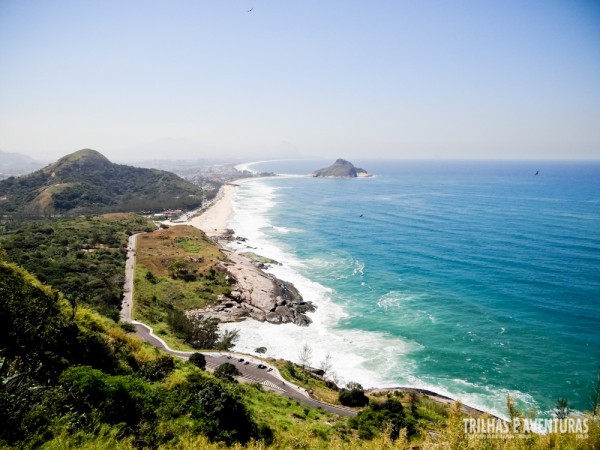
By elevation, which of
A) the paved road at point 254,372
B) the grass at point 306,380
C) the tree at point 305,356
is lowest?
the tree at point 305,356

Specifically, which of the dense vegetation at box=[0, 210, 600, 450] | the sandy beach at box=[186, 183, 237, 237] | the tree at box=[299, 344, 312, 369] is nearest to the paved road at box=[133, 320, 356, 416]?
the dense vegetation at box=[0, 210, 600, 450]

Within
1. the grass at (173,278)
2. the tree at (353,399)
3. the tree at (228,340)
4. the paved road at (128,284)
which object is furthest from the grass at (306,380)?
Answer: the paved road at (128,284)

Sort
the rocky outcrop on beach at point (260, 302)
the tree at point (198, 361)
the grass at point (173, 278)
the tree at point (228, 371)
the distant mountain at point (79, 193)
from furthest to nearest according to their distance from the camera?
the distant mountain at point (79, 193)
the rocky outcrop on beach at point (260, 302)
the grass at point (173, 278)
the tree at point (198, 361)
the tree at point (228, 371)

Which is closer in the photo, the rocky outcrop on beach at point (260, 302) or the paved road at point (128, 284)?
the paved road at point (128, 284)

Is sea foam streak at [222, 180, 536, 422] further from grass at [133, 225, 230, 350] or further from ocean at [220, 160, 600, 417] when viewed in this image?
grass at [133, 225, 230, 350]

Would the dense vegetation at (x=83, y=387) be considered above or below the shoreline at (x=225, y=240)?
above

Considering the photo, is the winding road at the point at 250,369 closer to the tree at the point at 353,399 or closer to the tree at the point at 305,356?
the tree at the point at 353,399


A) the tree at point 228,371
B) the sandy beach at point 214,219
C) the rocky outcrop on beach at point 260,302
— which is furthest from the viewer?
the sandy beach at point 214,219
